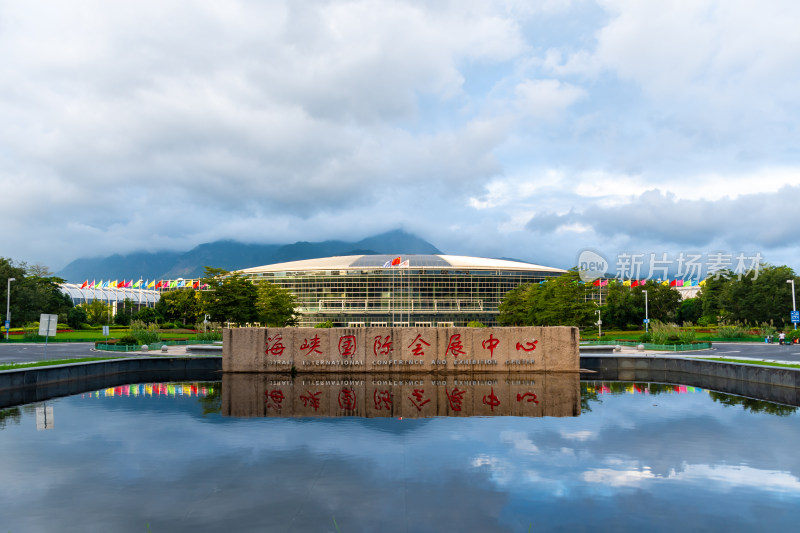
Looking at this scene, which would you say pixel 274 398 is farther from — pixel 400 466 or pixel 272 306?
pixel 272 306

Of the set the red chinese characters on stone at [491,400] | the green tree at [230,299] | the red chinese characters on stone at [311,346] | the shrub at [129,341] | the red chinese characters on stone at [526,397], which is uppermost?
the green tree at [230,299]

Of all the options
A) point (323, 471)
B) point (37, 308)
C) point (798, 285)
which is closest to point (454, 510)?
point (323, 471)

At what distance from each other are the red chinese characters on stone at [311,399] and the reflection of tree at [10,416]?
9.29 meters

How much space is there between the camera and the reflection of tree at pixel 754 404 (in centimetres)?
1955

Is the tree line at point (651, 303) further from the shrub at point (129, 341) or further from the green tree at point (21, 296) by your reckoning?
the green tree at point (21, 296)

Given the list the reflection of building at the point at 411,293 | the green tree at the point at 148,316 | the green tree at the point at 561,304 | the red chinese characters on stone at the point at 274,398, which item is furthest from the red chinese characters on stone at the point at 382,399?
the green tree at the point at 148,316

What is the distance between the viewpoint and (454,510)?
973cm

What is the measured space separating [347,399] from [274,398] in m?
2.97

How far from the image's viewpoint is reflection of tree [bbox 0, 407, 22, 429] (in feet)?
57.8

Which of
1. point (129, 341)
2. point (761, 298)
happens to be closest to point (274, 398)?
point (129, 341)

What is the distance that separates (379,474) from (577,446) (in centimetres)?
550

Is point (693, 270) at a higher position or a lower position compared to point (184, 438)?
higher

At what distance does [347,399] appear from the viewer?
2208 cm

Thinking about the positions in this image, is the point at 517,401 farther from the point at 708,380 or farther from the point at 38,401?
the point at 38,401
